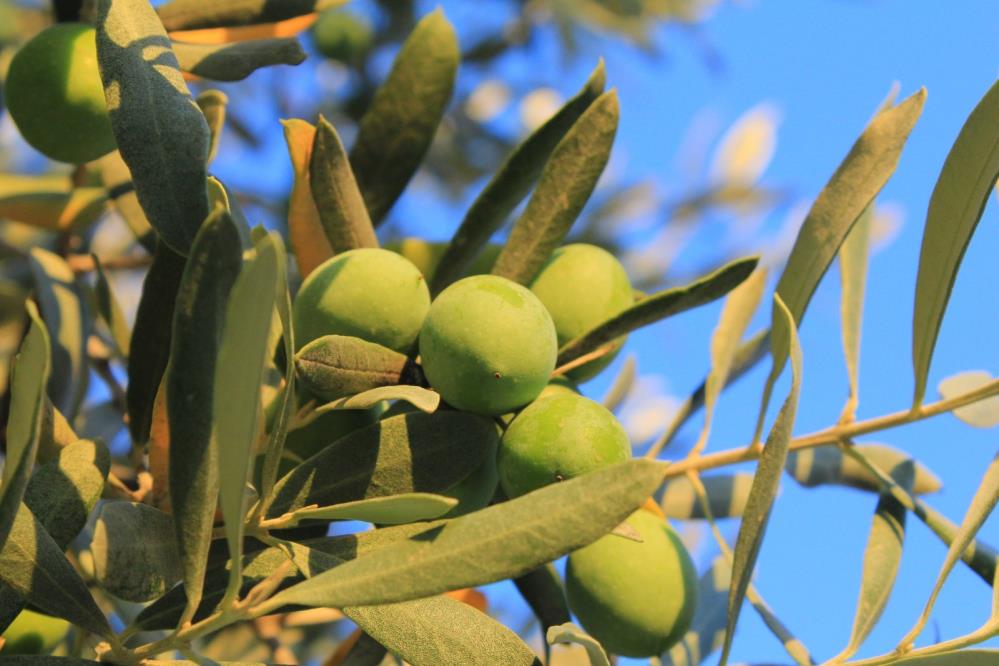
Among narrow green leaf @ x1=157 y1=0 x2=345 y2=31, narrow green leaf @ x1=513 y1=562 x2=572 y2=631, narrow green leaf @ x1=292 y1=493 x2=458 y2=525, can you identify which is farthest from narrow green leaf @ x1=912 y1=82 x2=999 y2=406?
narrow green leaf @ x1=157 y1=0 x2=345 y2=31

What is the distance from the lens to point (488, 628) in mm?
916

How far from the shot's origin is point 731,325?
4.91 feet

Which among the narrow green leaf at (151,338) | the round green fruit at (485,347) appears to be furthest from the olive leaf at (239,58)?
the round green fruit at (485,347)

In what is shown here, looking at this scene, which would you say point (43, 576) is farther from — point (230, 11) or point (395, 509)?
point (230, 11)

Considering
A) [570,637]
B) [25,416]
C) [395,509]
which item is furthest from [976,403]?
[25,416]

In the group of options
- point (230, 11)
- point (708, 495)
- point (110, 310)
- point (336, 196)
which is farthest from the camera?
point (708, 495)

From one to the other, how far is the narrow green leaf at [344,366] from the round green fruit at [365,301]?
0.10 feet

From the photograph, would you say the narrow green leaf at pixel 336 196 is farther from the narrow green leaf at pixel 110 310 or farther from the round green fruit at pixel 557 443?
the narrow green leaf at pixel 110 310

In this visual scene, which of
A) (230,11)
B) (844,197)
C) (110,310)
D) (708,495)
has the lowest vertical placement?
(110,310)

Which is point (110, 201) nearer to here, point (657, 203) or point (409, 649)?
point (409, 649)

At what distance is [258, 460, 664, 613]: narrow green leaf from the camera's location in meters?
0.75

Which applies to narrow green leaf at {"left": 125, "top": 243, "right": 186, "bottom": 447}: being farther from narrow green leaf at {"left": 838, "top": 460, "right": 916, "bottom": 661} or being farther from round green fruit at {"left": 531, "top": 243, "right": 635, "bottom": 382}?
narrow green leaf at {"left": 838, "top": 460, "right": 916, "bottom": 661}

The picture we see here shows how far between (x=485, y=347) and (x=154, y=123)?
0.35m

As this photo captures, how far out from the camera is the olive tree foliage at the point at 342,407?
76cm
